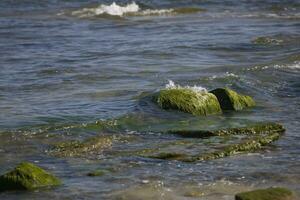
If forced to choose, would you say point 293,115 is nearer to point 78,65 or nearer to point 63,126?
point 63,126

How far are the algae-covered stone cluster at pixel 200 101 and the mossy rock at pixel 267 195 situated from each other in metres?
3.90

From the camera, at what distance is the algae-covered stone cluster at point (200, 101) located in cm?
1117

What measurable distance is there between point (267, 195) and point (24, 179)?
250 cm

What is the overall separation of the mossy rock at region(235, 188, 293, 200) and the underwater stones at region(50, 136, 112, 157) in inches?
107

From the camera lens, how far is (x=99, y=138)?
9977mm

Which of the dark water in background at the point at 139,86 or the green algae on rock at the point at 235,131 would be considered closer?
the dark water in background at the point at 139,86

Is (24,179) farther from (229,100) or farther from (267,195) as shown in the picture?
(229,100)

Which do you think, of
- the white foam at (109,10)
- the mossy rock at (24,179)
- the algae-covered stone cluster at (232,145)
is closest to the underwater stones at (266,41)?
the algae-covered stone cluster at (232,145)

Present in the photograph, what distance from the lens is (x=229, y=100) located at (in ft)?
37.4

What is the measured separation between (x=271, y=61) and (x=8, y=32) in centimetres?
872

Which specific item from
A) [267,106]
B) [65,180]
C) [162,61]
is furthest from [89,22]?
[65,180]

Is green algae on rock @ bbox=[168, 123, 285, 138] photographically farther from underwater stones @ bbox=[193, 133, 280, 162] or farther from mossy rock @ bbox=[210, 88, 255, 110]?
mossy rock @ bbox=[210, 88, 255, 110]

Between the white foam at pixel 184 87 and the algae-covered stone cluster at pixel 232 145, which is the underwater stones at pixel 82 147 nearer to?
the algae-covered stone cluster at pixel 232 145

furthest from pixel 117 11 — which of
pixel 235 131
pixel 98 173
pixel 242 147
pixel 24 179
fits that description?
pixel 24 179
